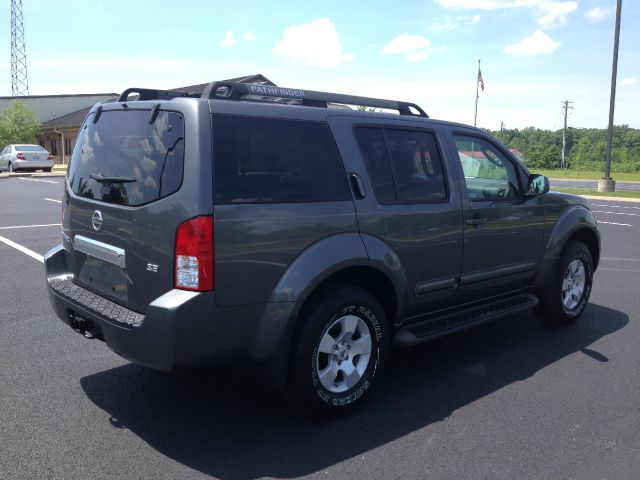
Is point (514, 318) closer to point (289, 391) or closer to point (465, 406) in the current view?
point (465, 406)

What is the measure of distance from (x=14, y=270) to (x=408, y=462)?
21.2 feet

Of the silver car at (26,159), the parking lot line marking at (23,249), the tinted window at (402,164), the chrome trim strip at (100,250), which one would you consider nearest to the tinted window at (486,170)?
the tinted window at (402,164)

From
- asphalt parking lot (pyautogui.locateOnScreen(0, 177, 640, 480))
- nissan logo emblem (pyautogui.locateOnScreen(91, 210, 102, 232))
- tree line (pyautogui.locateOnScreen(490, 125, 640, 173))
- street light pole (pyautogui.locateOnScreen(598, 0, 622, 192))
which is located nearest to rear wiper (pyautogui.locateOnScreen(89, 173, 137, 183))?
nissan logo emblem (pyautogui.locateOnScreen(91, 210, 102, 232))

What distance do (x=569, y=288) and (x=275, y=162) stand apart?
3654 millimetres

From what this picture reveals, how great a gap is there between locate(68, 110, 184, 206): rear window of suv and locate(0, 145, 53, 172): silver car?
102 feet

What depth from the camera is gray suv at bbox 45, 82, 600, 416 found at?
10.4 ft

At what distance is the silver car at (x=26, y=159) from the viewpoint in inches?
1249

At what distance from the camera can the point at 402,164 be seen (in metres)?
4.25

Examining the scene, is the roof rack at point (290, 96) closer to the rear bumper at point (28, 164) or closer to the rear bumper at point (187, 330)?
the rear bumper at point (187, 330)

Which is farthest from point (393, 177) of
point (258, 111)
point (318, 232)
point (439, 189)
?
point (258, 111)

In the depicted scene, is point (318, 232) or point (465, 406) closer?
point (318, 232)

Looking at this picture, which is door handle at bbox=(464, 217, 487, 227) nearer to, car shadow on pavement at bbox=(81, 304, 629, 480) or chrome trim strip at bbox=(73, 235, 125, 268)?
car shadow on pavement at bbox=(81, 304, 629, 480)

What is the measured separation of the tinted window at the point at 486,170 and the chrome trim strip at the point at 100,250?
2.72 metres

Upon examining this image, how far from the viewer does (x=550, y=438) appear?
3.49 meters
